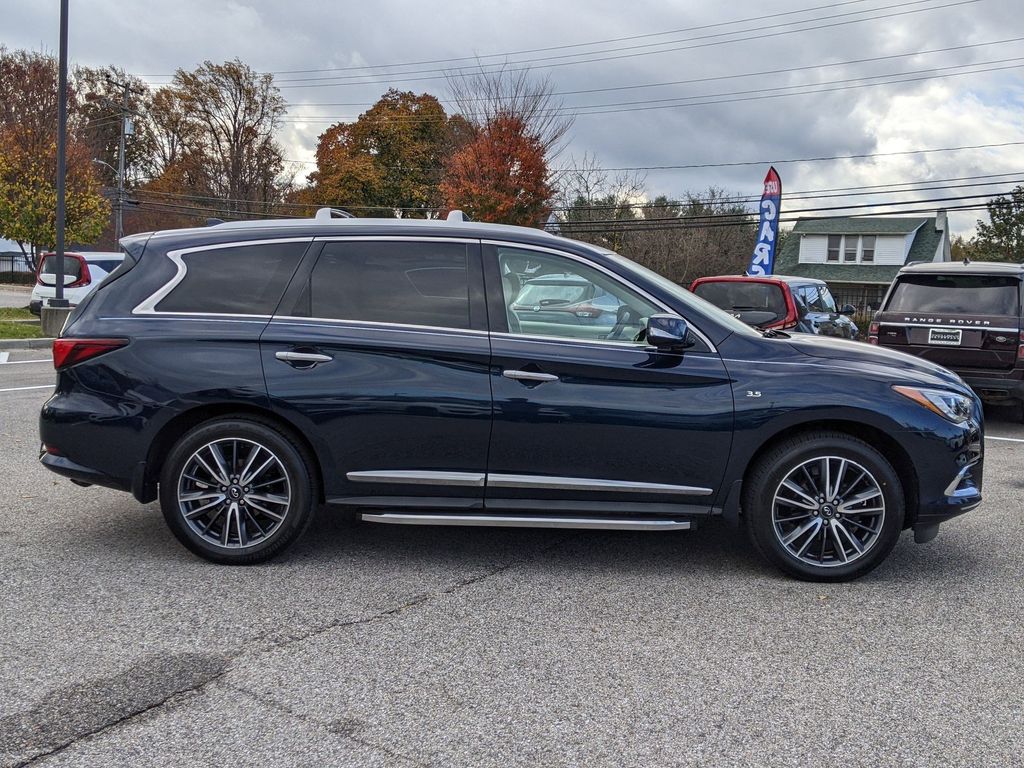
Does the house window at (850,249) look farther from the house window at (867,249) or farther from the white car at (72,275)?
the white car at (72,275)

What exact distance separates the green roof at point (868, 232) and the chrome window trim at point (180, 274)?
48.9 metres

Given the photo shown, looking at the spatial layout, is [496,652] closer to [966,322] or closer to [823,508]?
[823,508]

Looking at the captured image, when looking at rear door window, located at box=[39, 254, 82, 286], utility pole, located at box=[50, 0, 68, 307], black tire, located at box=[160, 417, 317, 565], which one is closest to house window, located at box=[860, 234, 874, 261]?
A: rear door window, located at box=[39, 254, 82, 286]

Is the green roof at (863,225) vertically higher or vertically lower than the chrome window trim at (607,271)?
higher

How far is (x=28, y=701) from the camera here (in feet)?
10.4

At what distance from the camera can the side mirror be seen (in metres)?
4.53

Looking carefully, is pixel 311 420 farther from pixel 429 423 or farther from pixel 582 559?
pixel 582 559

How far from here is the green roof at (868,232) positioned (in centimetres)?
5084

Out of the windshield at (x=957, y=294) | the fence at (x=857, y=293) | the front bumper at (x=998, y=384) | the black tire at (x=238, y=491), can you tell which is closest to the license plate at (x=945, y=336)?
the windshield at (x=957, y=294)

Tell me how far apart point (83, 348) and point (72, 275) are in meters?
17.9

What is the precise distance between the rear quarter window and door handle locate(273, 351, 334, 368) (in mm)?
280

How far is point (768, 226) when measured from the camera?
26156 millimetres

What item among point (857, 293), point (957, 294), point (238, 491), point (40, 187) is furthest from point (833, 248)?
point (238, 491)

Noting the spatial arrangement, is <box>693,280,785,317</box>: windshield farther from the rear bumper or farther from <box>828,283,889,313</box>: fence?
<box>828,283,889,313</box>: fence
